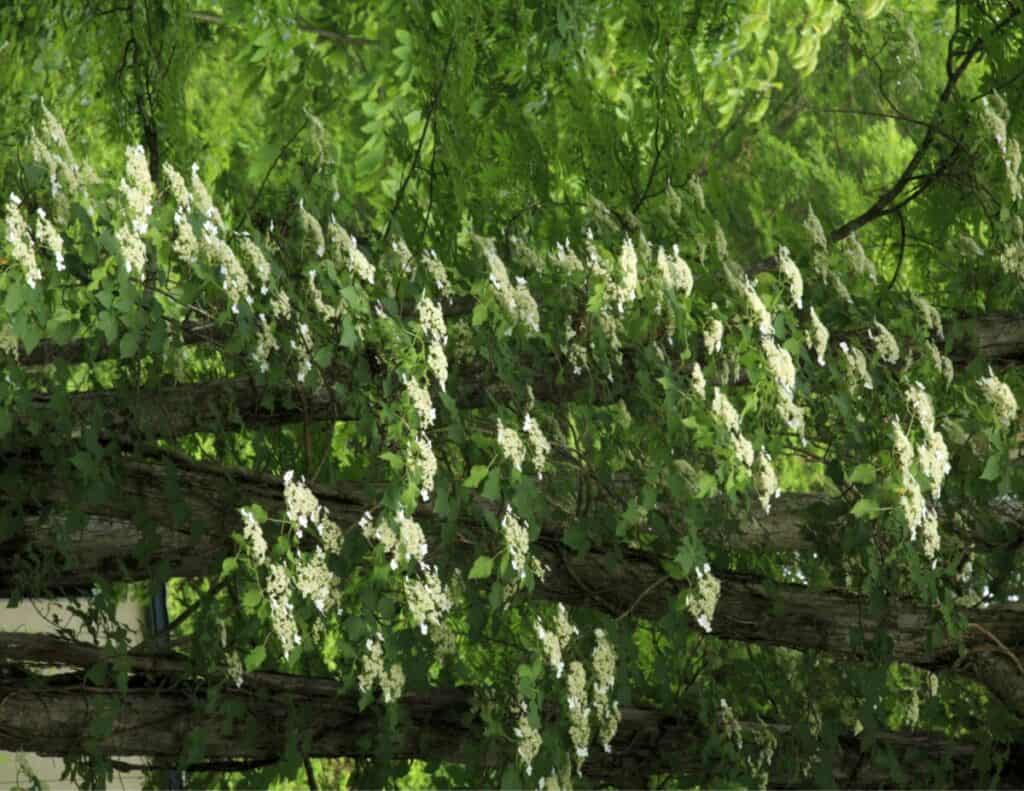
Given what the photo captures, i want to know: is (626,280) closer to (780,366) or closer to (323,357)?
(780,366)

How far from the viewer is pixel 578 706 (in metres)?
4.54

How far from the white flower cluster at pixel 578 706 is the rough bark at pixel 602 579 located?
287 mm

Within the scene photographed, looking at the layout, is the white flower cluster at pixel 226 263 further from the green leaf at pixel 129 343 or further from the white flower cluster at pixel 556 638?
the white flower cluster at pixel 556 638

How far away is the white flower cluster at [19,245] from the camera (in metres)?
3.54

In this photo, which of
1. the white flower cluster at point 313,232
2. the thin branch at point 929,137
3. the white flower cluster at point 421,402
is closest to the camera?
the white flower cluster at point 421,402

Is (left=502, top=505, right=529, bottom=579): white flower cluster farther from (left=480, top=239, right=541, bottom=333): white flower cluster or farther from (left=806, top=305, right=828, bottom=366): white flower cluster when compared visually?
(left=806, top=305, right=828, bottom=366): white flower cluster

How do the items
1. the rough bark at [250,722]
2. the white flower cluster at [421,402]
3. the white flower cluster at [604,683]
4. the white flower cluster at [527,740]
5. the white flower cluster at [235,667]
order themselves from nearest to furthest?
the white flower cluster at [421,402], the white flower cluster at [527,740], the white flower cluster at [604,683], the white flower cluster at [235,667], the rough bark at [250,722]

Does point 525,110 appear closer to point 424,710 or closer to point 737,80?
point 737,80

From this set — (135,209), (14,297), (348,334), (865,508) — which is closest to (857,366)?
(865,508)

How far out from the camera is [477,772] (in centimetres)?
504

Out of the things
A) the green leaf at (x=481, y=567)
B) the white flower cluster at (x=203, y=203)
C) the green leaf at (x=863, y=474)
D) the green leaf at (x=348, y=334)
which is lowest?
the green leaf at (x=481, y=567)

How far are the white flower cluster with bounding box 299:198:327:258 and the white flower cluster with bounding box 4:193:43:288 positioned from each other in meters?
0.90

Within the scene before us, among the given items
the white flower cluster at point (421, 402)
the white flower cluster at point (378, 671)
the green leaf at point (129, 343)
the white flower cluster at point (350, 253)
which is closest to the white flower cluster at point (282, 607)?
the white flower cluster at point (378, 671)

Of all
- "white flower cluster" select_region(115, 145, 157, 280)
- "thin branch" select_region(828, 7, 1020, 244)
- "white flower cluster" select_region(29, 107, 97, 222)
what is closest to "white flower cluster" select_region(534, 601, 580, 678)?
"white flower cluster" select_region(115, 145, 157, 280)
